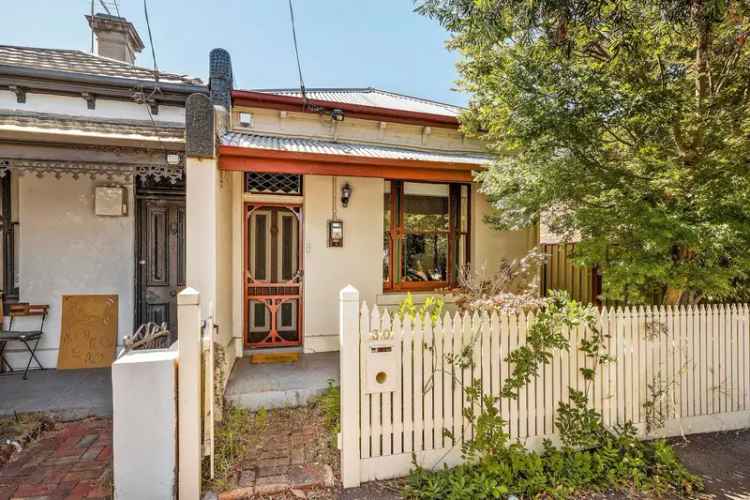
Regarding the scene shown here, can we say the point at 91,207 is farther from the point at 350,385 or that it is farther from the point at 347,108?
the point at 350,385

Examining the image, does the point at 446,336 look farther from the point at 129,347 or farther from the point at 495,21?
the point at 495,21

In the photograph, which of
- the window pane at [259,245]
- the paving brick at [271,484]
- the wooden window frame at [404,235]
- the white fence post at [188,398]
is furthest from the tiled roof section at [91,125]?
the paving brick at [271,484]

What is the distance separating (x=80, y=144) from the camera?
13.2 ft

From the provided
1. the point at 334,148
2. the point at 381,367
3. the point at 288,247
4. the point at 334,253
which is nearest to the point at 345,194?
the point at 334,148

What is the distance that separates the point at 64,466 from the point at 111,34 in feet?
25.7

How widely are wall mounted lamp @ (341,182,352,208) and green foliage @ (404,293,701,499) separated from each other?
3.65 m

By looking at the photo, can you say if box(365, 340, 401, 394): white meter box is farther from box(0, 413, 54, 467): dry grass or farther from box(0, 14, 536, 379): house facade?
box(0, 413, 54, 467): dry grass

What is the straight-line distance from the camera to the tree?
3.74 m

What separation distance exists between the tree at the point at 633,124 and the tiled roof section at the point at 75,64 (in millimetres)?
4402

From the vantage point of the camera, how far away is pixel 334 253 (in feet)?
20.3

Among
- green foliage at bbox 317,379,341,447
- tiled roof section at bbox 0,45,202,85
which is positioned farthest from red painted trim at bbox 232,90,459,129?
green foliage at bbox 317,379,341,447

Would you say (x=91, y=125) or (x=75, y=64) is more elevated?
(x=75, y=64)

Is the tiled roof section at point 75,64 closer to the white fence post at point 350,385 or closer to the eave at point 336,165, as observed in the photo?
the eave at point 336,165

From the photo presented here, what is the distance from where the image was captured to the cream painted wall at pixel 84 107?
4941mm
